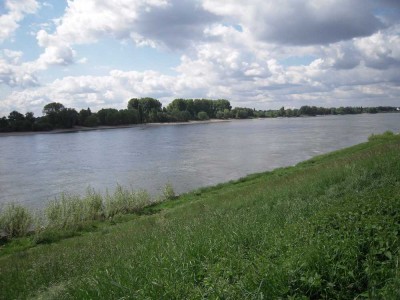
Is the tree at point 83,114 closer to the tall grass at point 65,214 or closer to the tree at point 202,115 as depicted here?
the tree at point 202,115

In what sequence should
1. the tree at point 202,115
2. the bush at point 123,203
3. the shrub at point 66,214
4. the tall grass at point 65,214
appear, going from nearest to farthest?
the tall grass at point 65,214 → the shrub at point 66,214 → the bush at point 123,203 → the tree at point 202,115

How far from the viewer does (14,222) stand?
19328 millimetres

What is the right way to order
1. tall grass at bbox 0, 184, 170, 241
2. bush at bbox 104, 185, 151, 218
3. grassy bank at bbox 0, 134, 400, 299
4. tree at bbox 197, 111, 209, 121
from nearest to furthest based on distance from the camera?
grassy bank at bbox 0, 134, 400, 299 → tall grass at bbox 0, 184, 170, 241 → bush at bbox 104, 185, 151, 218 → tree at bbox 197, 111, 209, 121

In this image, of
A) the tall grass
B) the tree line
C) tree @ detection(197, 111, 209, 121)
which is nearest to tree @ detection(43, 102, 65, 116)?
the tree line

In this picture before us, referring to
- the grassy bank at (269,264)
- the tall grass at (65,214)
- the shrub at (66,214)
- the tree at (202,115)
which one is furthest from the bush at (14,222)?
the tree at (202,115)

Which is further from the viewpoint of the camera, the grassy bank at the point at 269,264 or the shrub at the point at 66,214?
the shrub at the point at 66,214

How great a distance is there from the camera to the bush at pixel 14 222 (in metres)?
19.2

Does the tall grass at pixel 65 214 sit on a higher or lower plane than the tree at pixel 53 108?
lower

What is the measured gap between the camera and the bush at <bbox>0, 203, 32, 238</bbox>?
19250mm

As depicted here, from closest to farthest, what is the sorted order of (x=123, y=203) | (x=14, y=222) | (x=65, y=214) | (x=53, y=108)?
(x=14, y=222), (x=65, y=214), (x=123, y=203), (x=53, y=108)

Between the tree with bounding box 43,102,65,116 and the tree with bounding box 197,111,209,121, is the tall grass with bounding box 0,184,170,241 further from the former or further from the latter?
the tree with bounding box 197,111,209,121

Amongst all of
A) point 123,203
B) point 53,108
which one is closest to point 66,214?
point 123,203

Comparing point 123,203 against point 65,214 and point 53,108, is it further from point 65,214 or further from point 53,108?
point 53,108

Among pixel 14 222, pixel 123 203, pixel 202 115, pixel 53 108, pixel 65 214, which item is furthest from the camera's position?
pixel 202 115
